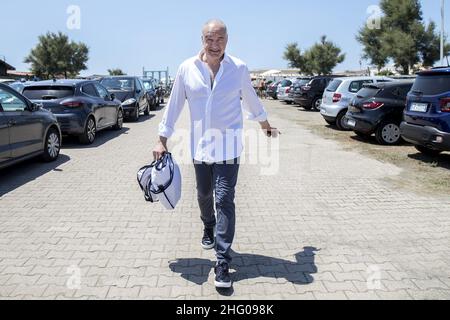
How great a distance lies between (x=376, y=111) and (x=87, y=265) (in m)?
8.49

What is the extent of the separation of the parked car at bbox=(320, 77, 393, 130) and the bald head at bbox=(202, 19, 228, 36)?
35.4 feet

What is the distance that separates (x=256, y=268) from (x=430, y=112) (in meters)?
5.33

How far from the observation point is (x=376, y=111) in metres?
10.6

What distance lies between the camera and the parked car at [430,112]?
293 inches

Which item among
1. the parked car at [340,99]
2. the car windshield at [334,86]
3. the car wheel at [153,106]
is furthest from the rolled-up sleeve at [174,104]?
the car wheel at [153,106]

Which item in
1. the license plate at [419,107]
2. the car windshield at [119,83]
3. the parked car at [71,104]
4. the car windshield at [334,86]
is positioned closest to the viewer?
the license plate at [419,107]

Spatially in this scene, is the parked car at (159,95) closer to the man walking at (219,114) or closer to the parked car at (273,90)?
the parked car at (273,90)

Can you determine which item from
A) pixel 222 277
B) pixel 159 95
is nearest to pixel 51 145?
pixel 222 277

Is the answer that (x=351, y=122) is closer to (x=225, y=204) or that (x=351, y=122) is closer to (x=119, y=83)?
(x=225, y=204)

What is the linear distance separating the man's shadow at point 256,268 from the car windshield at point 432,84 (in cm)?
494

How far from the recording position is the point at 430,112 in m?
7.73

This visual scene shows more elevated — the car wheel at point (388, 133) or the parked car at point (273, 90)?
the parked car at point (273, 90)

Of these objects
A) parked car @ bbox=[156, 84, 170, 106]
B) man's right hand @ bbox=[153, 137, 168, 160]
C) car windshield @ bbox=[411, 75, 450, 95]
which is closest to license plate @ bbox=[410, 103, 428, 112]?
car windshield @ bbox=[411, 75, 450, 95]
